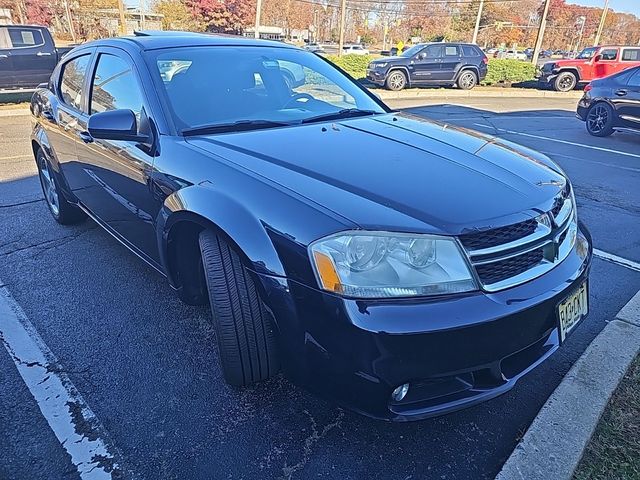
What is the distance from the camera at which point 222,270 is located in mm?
2027

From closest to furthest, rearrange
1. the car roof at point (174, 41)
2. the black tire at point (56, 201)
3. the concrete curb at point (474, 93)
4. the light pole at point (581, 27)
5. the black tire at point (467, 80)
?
the car roof at point (174, 41)
the black tire at point (56, 201)
the concrete curb at point (474, 93)
the black tire at point (467, 80)
the light pole at point (581, 27)

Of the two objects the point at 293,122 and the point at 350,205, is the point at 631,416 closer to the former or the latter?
the point at 350,205

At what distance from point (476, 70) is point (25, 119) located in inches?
588

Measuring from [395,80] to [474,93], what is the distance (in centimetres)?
312

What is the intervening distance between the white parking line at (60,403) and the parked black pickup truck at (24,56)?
1126cm

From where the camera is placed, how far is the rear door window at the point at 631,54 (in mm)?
15906

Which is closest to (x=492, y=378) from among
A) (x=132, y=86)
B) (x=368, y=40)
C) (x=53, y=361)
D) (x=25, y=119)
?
(x=53, y=361)

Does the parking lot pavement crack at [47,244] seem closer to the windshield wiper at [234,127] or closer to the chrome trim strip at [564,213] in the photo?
the windshield wiper at [234,127]

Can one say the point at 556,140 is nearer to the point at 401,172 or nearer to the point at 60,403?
the point at 401,172

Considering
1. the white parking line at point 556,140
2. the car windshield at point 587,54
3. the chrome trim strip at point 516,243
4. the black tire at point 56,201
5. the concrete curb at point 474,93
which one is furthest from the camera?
the car windshield at point 587,54

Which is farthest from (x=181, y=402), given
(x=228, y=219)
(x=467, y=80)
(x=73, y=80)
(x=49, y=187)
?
(x=467, y=80)

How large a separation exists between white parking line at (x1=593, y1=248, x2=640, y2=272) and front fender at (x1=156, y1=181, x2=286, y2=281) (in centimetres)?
321

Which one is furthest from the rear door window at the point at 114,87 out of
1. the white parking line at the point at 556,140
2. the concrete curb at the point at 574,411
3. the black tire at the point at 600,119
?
the black tire at the point at 600,119

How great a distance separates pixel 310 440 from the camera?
202 cm
